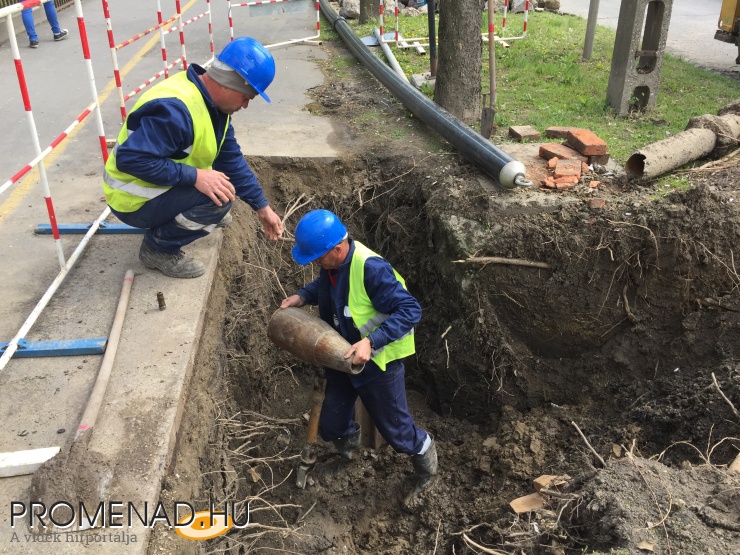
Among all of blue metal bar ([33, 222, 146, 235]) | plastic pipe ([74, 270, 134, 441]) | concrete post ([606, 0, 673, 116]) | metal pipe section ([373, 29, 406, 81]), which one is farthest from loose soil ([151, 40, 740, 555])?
metal pipe section ([373, 29, 406, 81])

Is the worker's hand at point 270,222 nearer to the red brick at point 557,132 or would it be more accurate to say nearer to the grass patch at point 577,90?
the grass patch at point 577,90

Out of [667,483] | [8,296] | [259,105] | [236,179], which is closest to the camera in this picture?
[667,483]

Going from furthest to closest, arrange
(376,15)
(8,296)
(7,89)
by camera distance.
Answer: (376,15) → (7,89) → (8,296)

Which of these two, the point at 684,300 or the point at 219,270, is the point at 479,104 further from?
the point at 219,270

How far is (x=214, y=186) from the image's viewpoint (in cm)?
375

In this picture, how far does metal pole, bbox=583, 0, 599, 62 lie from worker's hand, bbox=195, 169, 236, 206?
23.2ft

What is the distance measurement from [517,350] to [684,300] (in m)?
1.28

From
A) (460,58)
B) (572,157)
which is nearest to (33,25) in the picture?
(460,58)

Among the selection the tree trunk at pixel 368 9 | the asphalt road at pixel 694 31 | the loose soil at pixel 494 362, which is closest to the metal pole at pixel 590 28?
the asphalt road at pixel 694 31

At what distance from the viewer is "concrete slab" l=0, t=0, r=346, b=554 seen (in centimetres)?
277

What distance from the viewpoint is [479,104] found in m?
6.84

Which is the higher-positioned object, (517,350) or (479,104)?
(479,104)

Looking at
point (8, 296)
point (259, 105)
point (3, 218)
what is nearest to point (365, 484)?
point (8, 296)

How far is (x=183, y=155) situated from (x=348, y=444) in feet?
7.38
